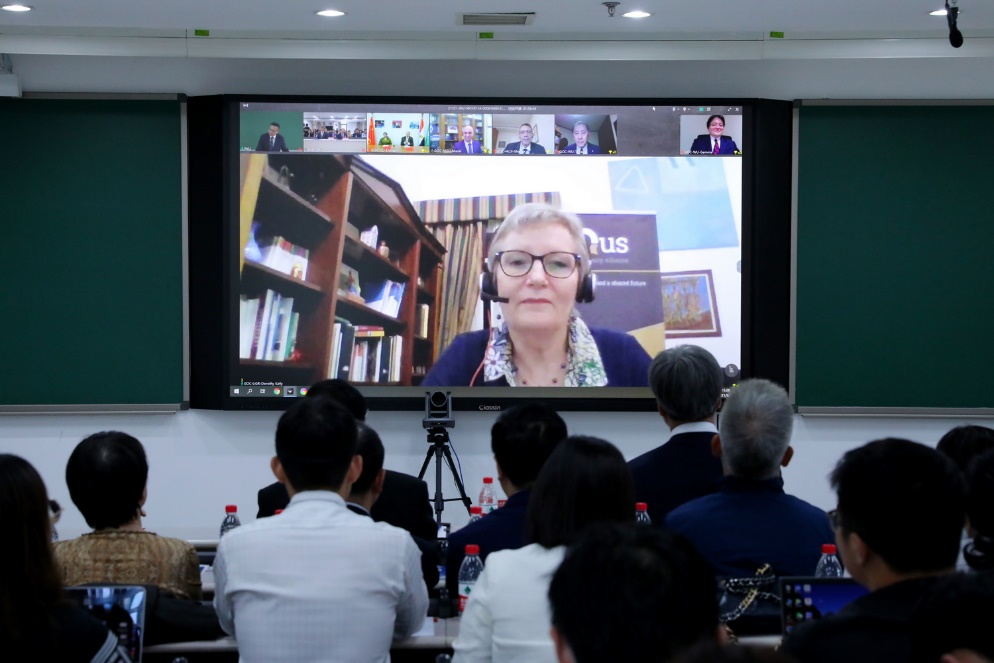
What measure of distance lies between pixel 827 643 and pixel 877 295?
178 inches

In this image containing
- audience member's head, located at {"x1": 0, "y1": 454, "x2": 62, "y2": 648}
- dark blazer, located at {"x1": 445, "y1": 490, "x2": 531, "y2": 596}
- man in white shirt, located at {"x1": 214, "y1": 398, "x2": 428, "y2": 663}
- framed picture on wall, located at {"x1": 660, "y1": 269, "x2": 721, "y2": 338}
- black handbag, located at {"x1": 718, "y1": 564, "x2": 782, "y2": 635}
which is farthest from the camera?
framed picture on wall, located at {"x1": 660, "y1": 269, "x2": 721, "y2": 338}

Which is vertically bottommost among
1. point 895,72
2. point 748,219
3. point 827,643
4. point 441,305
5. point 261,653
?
point 261,653

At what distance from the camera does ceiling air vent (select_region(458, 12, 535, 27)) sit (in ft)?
16.6

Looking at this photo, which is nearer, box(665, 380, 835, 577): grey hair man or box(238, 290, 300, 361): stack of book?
box(665, 380, 835, 577): grey hair man

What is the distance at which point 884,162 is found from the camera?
5730 millimetres

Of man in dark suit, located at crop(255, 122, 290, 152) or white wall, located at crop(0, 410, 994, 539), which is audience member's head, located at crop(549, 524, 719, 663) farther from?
man in dark suit, located at crop(255, 122, 290, 152)

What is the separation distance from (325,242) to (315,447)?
3.29m

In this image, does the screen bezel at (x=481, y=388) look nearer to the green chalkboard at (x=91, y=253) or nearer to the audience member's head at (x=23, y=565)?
the green chalkboard at (x=91, y=253)

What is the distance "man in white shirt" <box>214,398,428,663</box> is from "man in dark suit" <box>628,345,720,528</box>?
1.14 metres

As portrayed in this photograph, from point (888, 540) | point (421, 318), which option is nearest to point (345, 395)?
point (421, 318)

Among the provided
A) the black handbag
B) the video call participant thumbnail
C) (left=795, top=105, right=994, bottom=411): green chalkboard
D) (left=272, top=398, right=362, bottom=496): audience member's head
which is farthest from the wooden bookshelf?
the black handbag

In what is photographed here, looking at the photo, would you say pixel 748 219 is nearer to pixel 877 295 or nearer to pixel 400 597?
pixel 877 295

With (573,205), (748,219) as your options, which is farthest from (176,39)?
(748,219)

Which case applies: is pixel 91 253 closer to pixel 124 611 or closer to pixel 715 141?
pixel 715 141
